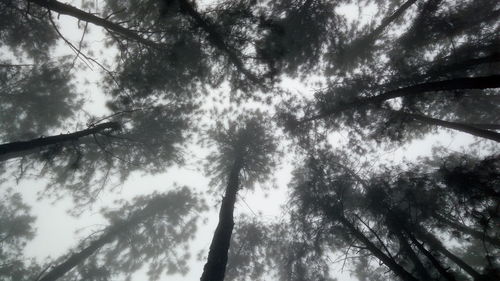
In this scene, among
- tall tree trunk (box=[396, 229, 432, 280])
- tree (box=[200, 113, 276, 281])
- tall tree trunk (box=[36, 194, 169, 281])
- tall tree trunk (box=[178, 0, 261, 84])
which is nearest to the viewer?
tall tree trunk (box=[178, 0, 261, 84])

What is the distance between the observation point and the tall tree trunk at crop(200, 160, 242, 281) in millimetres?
8758

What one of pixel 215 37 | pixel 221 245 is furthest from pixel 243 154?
pixel 215 37

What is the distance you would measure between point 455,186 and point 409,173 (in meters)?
1.59

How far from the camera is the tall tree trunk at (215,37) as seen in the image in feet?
23.2

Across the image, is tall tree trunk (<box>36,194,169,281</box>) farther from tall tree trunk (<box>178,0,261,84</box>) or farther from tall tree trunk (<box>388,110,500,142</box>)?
tall tree trunk (<box>388,110,500,142</box>)

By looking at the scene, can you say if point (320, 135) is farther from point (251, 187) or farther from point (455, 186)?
point (251, 187)

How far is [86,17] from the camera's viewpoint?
24.6 ft

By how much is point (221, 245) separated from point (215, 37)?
241 inches

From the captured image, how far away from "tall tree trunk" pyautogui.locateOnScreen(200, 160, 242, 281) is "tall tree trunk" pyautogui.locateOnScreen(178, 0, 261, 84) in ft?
16.2

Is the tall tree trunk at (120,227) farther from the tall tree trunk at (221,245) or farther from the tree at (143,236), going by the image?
the tall tree trunk at (221,245)

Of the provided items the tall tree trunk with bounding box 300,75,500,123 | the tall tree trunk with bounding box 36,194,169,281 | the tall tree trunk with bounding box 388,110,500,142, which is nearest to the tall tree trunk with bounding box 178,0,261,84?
the tall tree trunk with bounding box 300,75,500,123

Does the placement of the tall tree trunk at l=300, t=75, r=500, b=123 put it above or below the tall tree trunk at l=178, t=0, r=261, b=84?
below

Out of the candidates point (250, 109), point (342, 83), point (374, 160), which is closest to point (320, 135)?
point (342, 83)

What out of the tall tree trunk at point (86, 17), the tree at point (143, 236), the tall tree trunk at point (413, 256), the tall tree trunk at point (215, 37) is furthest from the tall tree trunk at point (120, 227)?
the tall tree trunk at point (413, 256)
